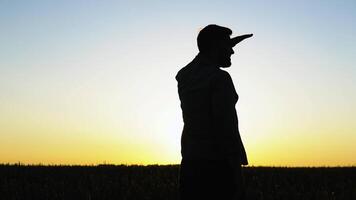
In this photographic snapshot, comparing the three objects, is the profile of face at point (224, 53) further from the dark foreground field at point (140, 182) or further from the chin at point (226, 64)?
the dark foreground field at point (140, 182)

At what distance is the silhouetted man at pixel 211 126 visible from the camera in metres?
4.77

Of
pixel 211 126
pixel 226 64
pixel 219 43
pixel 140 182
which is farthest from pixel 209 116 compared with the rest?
pixel 140 182

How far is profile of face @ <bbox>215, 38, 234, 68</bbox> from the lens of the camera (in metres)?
5.10

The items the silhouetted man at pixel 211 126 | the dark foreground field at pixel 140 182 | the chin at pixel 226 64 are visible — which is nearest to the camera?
the silhouetted man at pixel 211 126

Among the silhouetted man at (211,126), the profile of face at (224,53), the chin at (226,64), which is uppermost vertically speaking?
the profile of face at (224,53)

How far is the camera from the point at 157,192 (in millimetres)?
15289

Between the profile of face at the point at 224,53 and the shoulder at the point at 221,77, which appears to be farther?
the profile of face at the point at 224,53

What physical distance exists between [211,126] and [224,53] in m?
0.62

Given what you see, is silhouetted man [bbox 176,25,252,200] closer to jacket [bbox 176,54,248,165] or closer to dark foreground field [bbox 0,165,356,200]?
jacket [bbox 176,54,248,165]

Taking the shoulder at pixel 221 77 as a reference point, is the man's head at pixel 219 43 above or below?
above

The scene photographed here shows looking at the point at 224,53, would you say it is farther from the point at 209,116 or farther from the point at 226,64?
the point at 209,116

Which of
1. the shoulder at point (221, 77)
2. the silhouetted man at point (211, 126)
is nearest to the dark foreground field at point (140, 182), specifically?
the silhouetted man at point (211, 126)

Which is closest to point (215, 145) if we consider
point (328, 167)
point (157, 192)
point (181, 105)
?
point (181, 105)

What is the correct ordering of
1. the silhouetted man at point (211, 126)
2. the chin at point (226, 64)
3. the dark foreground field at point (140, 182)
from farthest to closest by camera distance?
the dark foreground field at point (140, 182), the chin at point (226, 64), the silhouetted man at point (211, 126)
